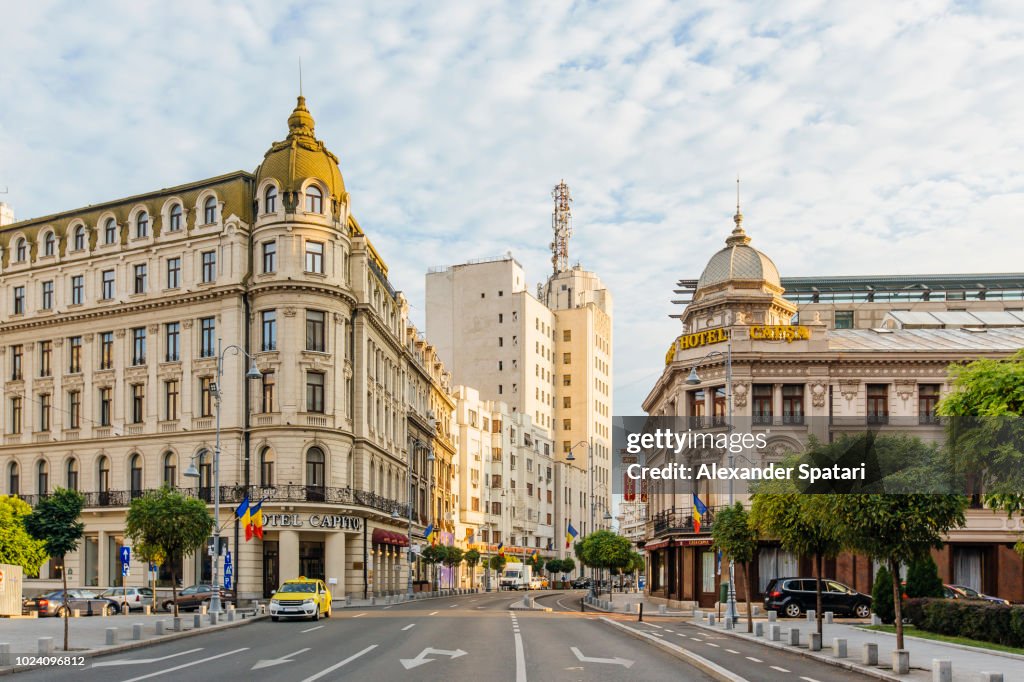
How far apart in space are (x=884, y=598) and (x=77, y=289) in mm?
52693

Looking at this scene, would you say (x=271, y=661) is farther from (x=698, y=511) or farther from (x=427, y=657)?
(x=698, y=511)

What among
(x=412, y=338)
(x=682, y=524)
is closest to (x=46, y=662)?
(x=682, y=524)

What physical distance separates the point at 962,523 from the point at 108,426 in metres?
55.6

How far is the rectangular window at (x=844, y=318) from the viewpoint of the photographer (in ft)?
311

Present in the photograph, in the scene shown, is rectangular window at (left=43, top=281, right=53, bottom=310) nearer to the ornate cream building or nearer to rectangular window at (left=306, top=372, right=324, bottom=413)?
the ornate cream building

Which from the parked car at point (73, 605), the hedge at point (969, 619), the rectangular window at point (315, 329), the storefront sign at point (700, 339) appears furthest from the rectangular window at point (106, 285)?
the hedge at point (969, 619)

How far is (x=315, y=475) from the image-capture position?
62.5 meters

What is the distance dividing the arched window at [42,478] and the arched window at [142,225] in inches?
632

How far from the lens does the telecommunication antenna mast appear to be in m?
171

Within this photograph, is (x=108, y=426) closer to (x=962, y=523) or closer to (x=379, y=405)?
(x=379, y=405)

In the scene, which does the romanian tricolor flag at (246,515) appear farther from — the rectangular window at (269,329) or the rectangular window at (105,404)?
the rectangular window at (105,404)

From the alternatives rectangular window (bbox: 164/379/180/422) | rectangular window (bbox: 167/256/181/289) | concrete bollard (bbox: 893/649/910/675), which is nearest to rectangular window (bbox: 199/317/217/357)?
rectangular window (bbox: 164/379/180/422)

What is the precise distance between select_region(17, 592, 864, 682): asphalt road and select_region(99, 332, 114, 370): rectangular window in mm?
37068

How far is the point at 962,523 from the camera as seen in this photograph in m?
24.3
